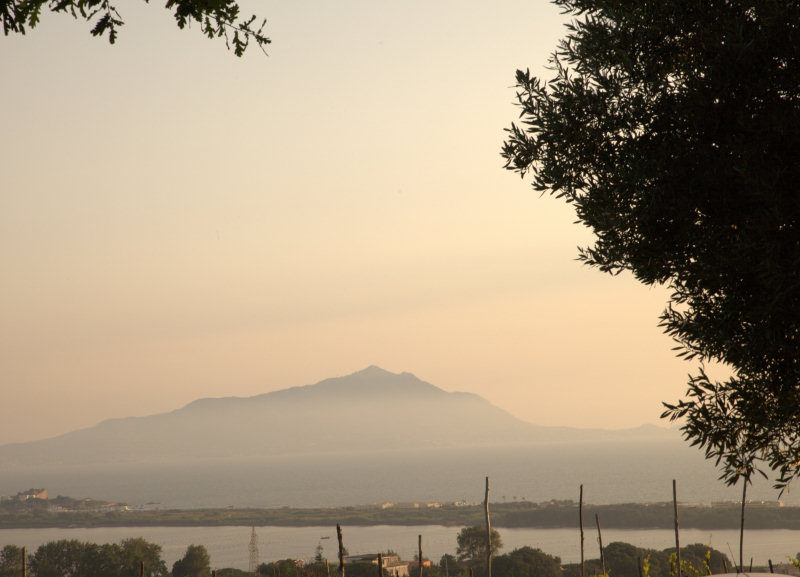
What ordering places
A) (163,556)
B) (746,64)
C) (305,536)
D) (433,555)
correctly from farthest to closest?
(305,536), (163,556), (433,555), (746,64)

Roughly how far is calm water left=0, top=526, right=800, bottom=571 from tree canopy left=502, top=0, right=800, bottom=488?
57280 millimetres

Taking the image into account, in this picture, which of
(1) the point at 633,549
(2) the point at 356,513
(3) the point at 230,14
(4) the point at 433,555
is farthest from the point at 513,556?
(2) the point at 356,513

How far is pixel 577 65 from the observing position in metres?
8.41

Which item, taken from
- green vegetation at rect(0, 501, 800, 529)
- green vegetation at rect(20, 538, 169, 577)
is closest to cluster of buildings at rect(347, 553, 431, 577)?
green vegetation at rect(20, 538, 169, 577)

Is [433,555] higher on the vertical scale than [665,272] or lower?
lower

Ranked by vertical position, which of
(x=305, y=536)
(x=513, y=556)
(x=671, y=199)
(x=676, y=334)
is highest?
(x=671, y=199)

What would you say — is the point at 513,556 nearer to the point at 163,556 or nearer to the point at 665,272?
the point at 665,272

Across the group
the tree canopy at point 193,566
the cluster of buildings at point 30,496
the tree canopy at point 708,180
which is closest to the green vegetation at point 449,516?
the cluster of buildings at point 30,496

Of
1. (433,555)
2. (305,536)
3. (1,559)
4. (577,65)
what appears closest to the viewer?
(577,65)

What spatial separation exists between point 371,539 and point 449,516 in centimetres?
1713

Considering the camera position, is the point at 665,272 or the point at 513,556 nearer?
the point at 665,272

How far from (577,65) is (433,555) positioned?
7145cm

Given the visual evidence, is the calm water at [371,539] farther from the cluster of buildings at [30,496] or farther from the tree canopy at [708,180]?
the tree canopy at [708,180]

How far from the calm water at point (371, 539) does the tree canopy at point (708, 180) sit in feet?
188
